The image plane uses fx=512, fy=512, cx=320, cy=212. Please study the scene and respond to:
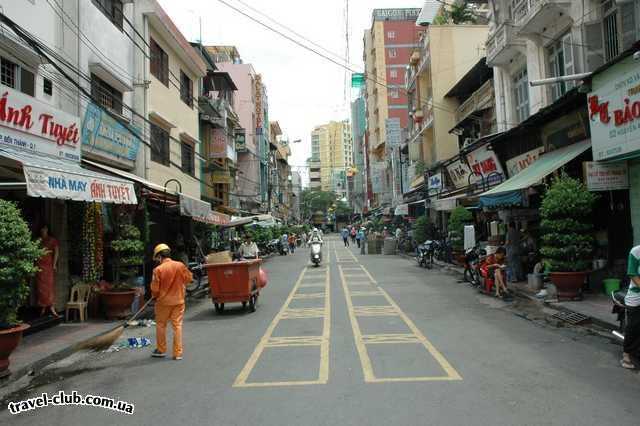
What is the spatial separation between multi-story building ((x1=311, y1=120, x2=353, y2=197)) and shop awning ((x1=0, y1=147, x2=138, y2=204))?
90.5 meters

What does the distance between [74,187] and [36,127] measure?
259 centimetres

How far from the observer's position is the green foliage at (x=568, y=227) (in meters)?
11.0

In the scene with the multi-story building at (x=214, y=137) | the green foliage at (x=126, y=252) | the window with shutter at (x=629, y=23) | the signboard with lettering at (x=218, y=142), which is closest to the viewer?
the green foliage at (x=126, y=252)

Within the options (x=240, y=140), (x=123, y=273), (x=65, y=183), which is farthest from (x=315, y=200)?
(x=65, y=183)

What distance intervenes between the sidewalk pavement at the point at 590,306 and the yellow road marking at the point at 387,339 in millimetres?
3180

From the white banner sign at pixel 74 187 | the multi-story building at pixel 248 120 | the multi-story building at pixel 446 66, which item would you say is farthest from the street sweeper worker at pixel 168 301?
the multi-story building at pixel 248 120

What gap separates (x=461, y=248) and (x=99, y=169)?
576 inches

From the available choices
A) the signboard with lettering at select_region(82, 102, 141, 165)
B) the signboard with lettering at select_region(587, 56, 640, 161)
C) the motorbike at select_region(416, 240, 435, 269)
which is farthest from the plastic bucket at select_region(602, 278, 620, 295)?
the signboard with lettering at select_region(82, 102, 141, 165)

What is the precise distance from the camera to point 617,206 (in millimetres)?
12414

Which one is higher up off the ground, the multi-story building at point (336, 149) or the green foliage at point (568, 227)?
the multi-story building at point (336, 149)

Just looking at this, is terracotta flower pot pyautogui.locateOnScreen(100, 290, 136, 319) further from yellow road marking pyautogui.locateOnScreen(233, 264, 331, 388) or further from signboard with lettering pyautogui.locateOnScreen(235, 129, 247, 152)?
signboard with lettering pyautogui.locateOnScreen(235, 129, 247, 152)

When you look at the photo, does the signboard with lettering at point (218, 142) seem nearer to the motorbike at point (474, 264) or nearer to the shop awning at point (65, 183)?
the motorbike at point (474, 264)

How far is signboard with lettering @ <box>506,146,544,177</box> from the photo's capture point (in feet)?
54.9

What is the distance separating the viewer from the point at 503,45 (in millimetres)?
18828
